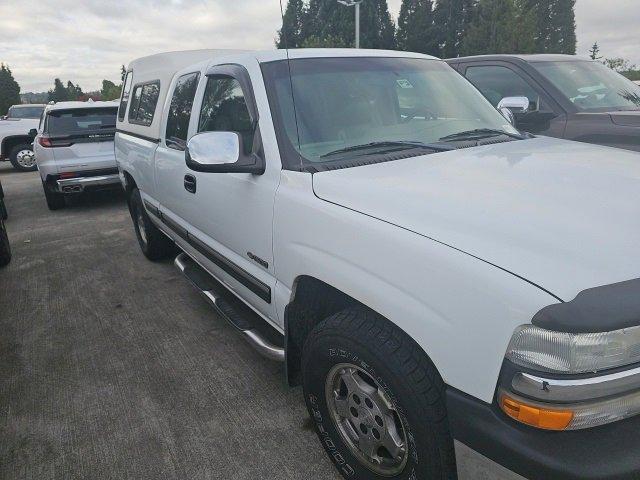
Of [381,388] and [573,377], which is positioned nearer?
[573,377]

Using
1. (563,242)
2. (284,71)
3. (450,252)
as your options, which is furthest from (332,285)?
(284,71)

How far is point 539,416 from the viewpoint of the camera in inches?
51.6

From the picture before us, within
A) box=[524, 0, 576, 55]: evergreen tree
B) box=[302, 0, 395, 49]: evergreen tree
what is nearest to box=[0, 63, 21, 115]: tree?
box=[302, 0, 395, 49]: evergreen tree

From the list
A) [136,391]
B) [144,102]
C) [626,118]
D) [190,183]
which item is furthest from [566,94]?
[136,391]

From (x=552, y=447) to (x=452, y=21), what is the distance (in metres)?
55.2

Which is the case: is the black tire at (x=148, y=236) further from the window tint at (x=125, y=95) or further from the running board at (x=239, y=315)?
the running board at (x=239, y=315)

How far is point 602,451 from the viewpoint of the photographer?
1.28m

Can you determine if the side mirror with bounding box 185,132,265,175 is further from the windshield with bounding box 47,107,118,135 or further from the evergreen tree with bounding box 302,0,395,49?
the evergreen tree with bounding box 302,0,395,49

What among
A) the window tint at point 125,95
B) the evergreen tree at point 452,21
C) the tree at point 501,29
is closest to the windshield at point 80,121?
the window tint at point 125,95

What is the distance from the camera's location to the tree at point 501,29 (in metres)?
34.1

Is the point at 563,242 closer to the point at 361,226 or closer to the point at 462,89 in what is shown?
the point at 361,226

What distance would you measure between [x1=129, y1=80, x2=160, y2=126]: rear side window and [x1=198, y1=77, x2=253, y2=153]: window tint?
1.61 m

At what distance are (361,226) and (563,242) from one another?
65 centimetres

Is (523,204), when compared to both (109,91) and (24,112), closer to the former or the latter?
(24,112)
